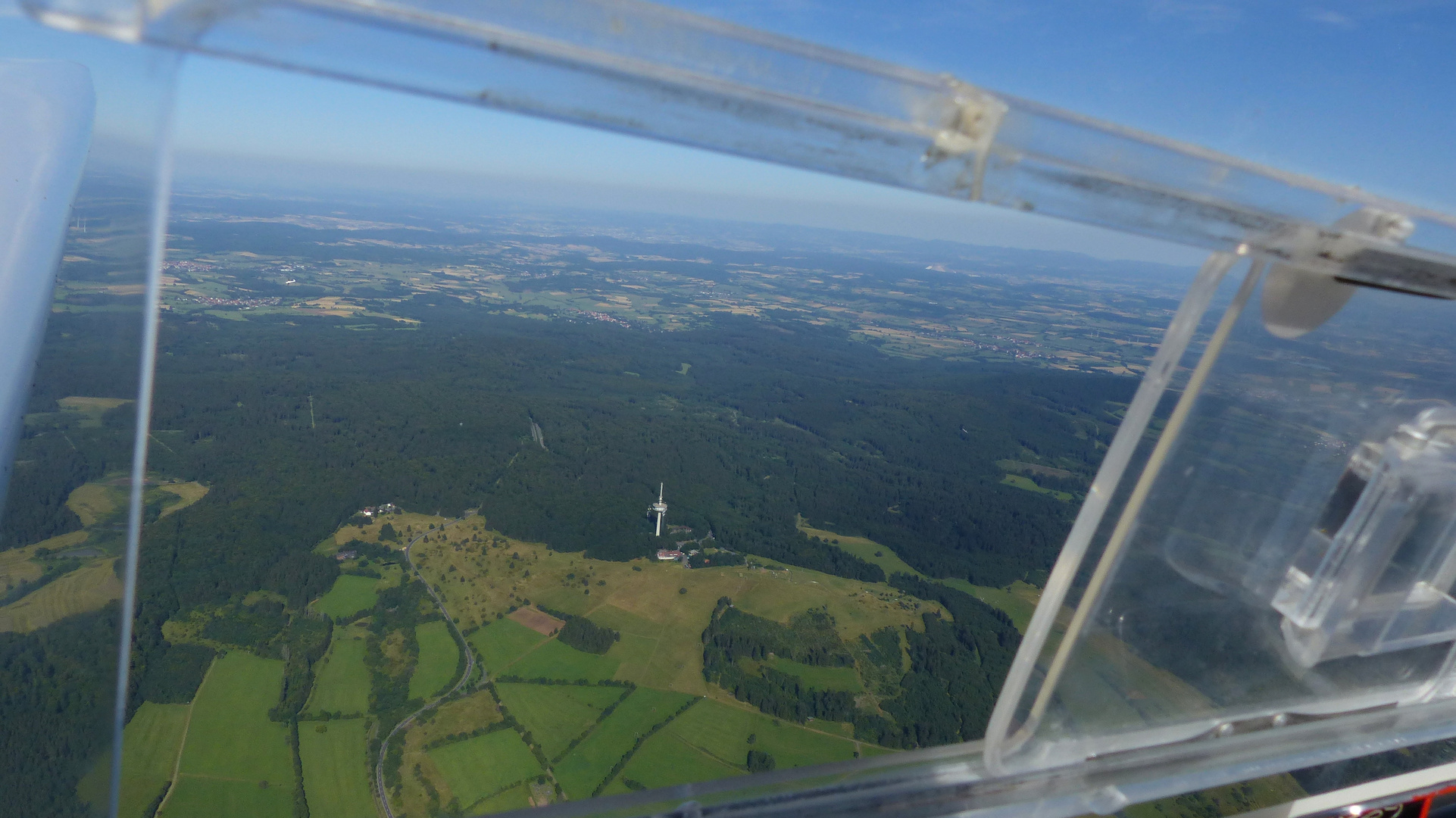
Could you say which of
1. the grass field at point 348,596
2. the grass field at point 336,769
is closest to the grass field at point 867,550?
the grass field at point 348,596

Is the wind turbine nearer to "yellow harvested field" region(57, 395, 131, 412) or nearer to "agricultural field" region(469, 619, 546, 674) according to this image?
"agricultural field" region(469, 619, 546, 674)

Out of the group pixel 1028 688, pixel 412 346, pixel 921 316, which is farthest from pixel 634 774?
pixel 921 316

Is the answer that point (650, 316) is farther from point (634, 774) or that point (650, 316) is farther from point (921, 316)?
point (634, 774)

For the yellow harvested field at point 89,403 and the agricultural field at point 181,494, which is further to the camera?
the agricultural field at point 181,494

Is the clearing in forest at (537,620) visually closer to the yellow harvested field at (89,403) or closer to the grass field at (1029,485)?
the yellow harvested field at (89,403)

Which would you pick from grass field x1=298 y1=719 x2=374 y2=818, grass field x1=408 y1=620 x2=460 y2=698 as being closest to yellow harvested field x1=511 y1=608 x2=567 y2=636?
grass field x1=408 y1=620 x2=460 y2=698

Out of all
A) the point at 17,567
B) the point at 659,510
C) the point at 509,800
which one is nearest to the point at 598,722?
the point at 509,800
